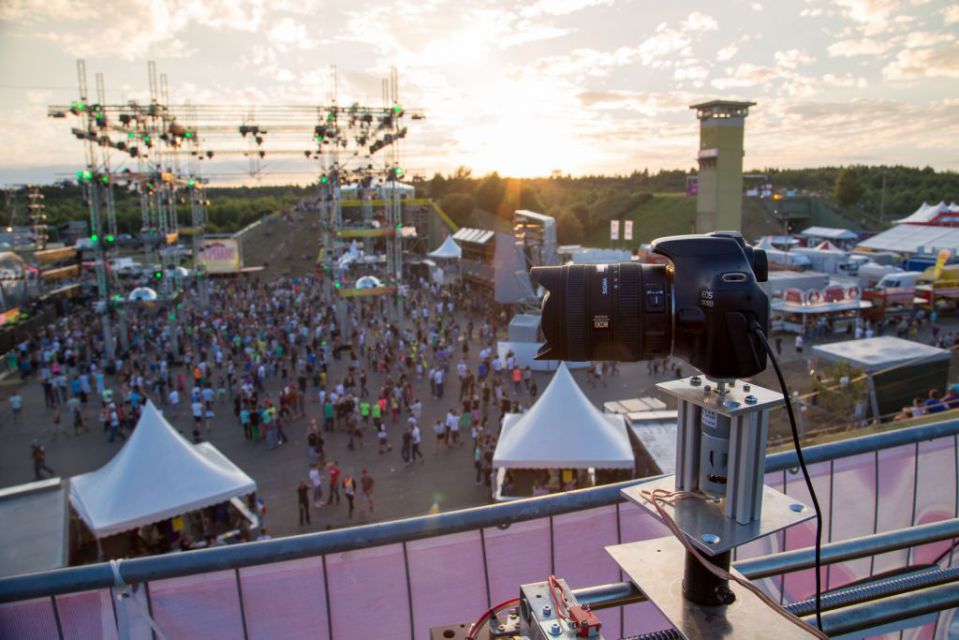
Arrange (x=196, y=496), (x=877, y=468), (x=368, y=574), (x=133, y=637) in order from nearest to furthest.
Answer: (x=133, y=637), (x=368, y=574), (x=877, y=468), (x=196, y=496)

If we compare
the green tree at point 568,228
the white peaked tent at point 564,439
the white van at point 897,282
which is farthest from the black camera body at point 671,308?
the green tree at point 568,228

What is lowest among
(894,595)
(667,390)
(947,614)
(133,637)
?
(947,614)

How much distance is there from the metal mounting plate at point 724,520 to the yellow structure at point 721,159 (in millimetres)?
26962

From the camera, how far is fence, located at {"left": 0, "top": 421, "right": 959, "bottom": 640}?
2.06m

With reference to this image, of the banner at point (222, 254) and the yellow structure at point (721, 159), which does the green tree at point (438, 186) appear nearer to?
the banner at point (222, 254)

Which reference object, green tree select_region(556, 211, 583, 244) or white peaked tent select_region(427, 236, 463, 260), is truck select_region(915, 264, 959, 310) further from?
green tree select_region(556, 211, 583, 244)

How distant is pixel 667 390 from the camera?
1646mm

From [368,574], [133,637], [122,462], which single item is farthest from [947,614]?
[122,462]

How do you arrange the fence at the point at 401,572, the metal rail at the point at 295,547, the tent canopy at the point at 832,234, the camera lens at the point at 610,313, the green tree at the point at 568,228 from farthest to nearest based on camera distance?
the green tree at the point at 568,228 < the tent canopy at the point at 832,234 < the fence at the point at 401,572 < the metal rail at the point at 295,547 < the camera lens at the point at 610,313

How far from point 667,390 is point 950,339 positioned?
86.2 feet

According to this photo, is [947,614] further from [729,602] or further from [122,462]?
[122,462]

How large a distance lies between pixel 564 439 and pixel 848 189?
193 ft

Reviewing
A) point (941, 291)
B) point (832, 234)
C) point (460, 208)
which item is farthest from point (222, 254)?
point (832, 234)

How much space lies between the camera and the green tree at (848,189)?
57875mm
